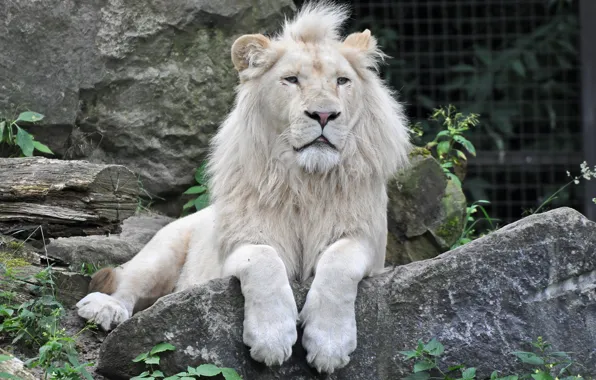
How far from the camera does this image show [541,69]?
8758mm

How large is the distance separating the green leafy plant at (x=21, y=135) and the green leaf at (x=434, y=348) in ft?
9.33

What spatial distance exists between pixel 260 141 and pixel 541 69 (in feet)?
14.2

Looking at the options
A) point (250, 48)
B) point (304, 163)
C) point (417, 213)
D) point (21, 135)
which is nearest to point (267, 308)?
point (304, 163)

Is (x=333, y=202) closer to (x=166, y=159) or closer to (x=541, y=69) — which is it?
(x=166, y=159)

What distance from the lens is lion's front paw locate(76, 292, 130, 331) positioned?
501 cm

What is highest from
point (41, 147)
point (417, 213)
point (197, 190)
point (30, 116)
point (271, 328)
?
point (30, 116)

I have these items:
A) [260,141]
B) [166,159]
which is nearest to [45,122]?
[166,159]

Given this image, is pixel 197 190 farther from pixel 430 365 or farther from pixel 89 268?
pixel 430 365

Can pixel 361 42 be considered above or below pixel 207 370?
above

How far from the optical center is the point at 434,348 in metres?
4.16

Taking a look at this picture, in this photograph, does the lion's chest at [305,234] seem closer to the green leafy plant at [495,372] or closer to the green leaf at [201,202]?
the green leafy plant at [495,372]

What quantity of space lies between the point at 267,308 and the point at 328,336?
25 centimetres

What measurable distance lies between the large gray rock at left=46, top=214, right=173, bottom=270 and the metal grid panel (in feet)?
9.20

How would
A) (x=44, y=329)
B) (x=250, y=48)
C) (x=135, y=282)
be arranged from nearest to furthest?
(x=44, y=329) → (x=250, y=48) → (x=135, y=282)
